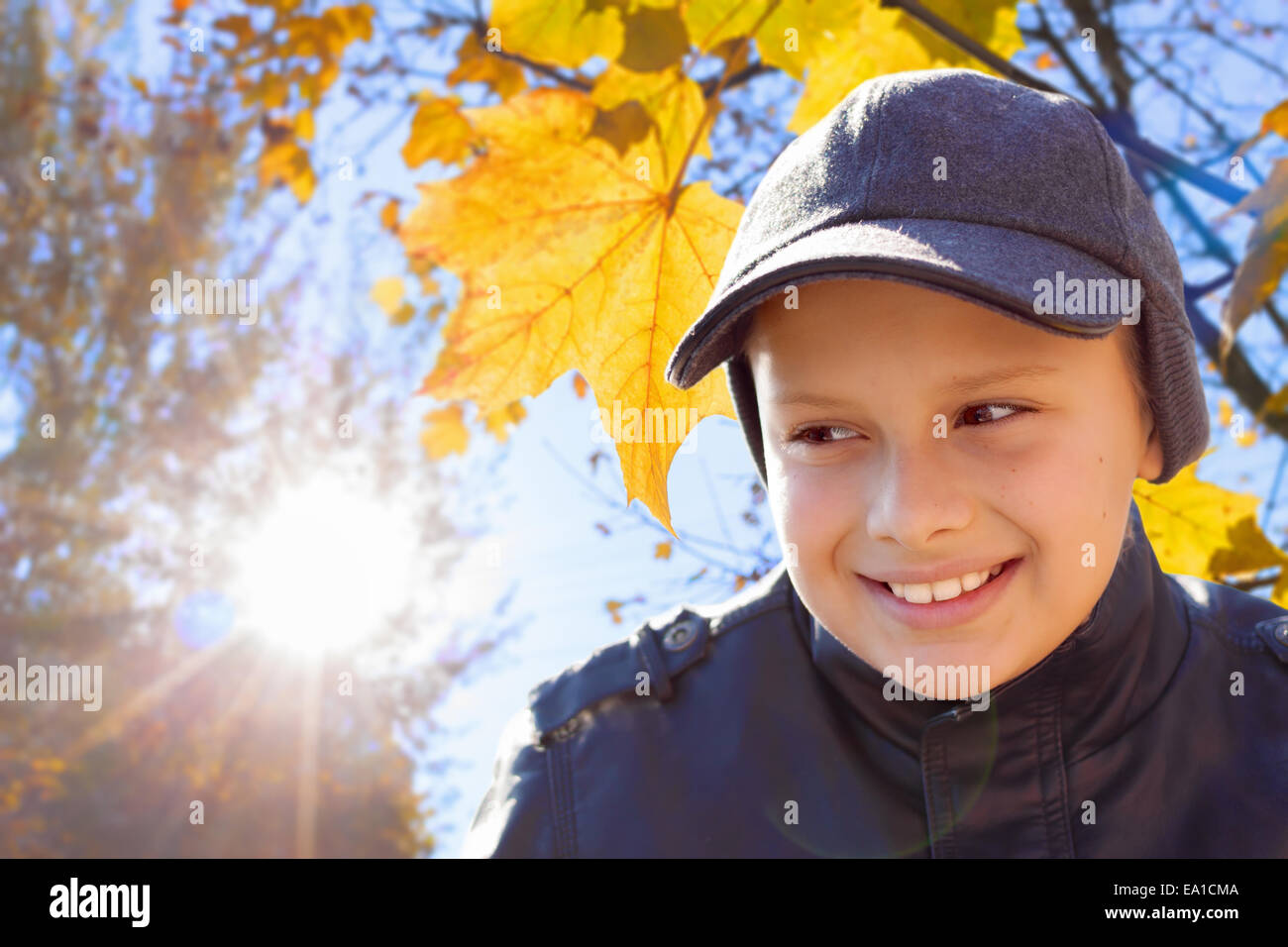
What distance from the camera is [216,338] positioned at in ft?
40.7

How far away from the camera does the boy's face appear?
739 mm

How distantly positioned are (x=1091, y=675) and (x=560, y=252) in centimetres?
70

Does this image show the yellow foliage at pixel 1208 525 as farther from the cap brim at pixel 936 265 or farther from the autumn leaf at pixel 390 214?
the autumn leaf at pixel 390 214

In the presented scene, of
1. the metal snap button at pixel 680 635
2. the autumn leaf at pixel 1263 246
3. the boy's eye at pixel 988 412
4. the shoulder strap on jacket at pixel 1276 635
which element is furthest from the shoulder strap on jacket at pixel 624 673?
the autumn leaf at pixel 1263 246

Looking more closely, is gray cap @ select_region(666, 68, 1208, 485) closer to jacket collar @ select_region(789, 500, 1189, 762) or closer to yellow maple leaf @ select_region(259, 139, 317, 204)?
jacket collar @ select_region(789, 500, 1189, 762)

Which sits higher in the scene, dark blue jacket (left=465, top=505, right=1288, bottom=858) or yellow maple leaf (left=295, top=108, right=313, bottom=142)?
yellow maple leaf (left=295, top=108, right=313, bottom=142)

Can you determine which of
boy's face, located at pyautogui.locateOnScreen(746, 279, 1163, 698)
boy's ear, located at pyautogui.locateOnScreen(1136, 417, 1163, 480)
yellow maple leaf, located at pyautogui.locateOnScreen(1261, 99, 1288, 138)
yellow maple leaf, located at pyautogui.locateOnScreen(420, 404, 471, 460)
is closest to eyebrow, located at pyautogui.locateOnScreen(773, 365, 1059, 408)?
boy's face, located at pyautogui.locateOnScreen(746, 279, 1163, 698)

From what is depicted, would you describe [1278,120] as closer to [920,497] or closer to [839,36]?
[839,36]

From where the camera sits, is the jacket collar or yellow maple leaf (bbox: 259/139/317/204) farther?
yellow maple leaf (bbox: 259/139/317/204)

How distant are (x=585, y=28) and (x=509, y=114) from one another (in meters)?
0.12

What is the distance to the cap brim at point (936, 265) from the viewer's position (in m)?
0.69

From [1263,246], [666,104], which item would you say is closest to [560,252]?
[666,104]

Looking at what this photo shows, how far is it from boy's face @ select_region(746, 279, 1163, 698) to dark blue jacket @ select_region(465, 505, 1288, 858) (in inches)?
3.6
